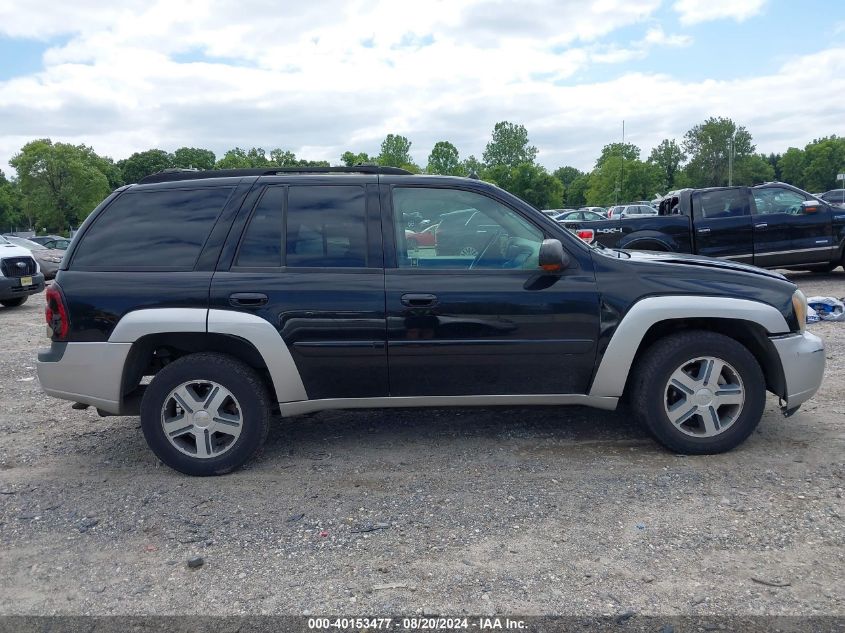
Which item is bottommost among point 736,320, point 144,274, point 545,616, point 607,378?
point 545,616

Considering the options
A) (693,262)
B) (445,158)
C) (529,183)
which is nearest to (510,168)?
(529,183)

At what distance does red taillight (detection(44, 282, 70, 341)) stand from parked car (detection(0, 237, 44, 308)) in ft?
33.3

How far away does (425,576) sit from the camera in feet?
9.91

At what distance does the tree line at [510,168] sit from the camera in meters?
60.2

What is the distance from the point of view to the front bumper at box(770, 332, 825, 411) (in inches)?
167

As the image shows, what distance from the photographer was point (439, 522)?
353cm

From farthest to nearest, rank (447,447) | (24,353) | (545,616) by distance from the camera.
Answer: (24,353) → (447,447) → (545,616)

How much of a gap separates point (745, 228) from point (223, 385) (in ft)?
33.0

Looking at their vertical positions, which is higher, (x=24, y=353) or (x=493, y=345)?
(x=493, y=345)

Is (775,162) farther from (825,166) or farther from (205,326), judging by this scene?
(205,326)

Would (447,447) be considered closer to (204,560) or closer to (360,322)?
(360,322)

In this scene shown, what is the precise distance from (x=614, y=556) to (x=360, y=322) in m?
1.91

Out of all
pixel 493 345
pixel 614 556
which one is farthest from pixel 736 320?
pixel 614 556

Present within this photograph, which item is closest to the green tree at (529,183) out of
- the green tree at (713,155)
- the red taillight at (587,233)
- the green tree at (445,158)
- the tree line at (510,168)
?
the tree line at (510,168)
